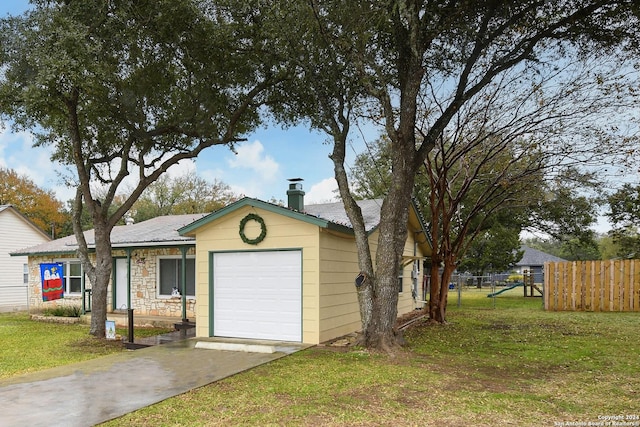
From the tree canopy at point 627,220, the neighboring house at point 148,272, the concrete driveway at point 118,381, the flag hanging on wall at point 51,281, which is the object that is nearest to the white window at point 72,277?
the neighboring house at point 148,272

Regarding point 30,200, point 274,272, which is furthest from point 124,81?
point 30,200

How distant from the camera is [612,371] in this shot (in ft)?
23.8

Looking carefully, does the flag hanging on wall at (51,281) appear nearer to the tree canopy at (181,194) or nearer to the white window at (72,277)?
the white window at (72,277)

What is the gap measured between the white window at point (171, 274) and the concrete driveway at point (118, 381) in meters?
4.68

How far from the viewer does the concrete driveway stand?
525cm

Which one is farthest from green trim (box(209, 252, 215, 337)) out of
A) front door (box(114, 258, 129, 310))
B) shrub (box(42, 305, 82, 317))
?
shrub (box(42, 305, 82, 317))

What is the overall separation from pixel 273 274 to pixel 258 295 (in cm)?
60

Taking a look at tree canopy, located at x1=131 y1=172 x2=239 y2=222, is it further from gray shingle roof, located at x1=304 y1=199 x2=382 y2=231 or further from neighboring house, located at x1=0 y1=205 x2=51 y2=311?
gray shingle roof, located at x1=304 y1=199 x2=382 y2=231

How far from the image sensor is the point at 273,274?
32.5 feet

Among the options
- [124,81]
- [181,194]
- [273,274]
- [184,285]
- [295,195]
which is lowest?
[184,285]

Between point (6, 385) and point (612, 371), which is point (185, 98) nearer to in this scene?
point (6, 385)

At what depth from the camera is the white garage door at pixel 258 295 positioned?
9680 millimetres

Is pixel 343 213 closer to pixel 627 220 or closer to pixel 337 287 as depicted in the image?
pixel 337 287

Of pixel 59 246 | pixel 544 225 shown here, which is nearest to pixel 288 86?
pixel 59 246
